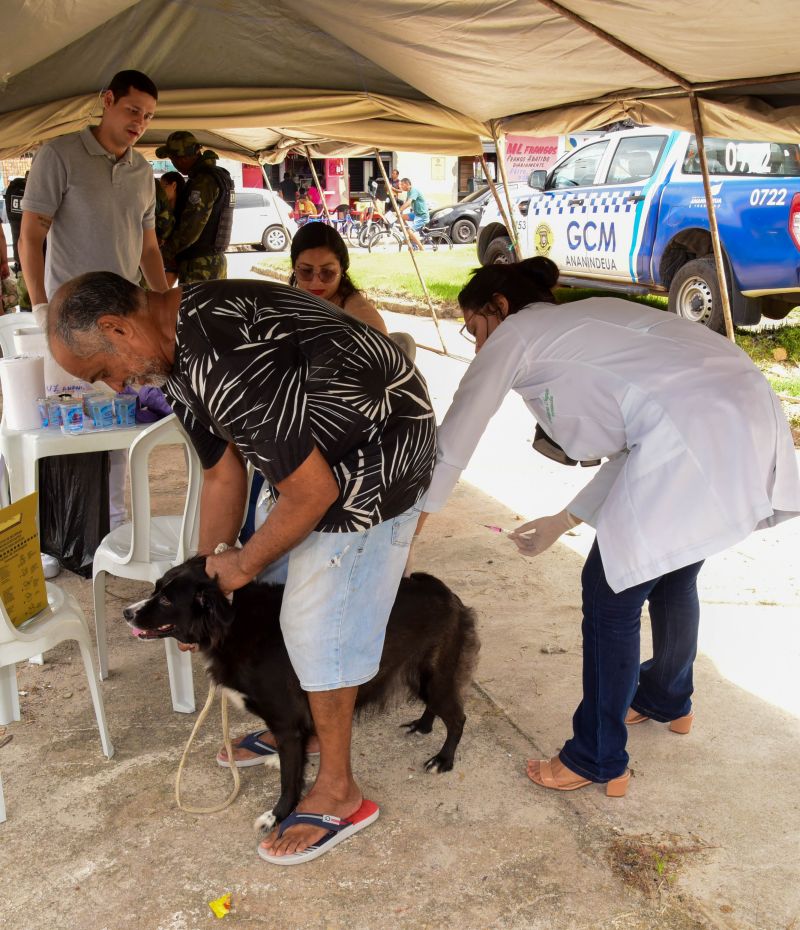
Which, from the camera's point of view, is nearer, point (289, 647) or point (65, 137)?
point (289, 647)

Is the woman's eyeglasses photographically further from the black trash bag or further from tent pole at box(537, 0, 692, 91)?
tent pole at box(537, 0, 692, 91)

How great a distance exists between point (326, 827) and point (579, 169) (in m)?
9.75

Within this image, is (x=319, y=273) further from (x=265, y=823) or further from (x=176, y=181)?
(x=176, y=181)

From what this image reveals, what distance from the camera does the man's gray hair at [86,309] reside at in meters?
2.03

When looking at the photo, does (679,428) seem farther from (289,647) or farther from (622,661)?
(289,647)

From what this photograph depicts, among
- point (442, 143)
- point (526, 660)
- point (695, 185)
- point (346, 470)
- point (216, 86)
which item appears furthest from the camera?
point (695, 185)

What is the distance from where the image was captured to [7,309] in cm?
885

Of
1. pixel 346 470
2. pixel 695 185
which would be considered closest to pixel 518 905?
pixel 346 470

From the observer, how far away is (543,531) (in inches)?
116

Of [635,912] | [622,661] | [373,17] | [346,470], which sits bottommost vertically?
[635,912]

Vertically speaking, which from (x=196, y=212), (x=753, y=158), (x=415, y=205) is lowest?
(x=196, y=212)

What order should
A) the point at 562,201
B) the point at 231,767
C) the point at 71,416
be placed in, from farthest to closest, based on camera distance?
the point at 562,201, the point at 71,416, the point at 231,767

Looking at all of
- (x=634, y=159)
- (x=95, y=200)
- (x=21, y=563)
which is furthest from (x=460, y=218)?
(x=21, y=563)

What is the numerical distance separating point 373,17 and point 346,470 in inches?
115
